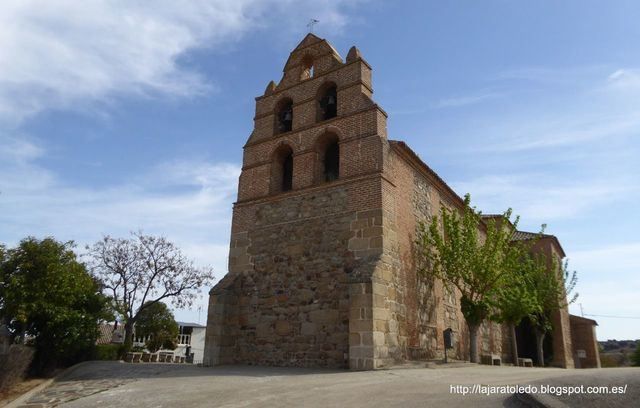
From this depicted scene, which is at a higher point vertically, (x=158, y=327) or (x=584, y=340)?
(x=158, y=327)

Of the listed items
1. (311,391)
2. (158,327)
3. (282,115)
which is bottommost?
(311,391)

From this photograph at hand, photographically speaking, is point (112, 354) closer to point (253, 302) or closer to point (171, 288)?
point (171, 288)

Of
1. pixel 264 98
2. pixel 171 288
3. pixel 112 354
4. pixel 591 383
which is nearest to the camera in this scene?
pixel 591 383

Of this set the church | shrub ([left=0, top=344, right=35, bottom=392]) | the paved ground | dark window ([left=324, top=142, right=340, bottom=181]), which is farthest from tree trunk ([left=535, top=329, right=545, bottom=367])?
shrub ([left=0, top=344, right=35, bottom=392])

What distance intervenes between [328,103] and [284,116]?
2053mm

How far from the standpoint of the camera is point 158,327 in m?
42.5

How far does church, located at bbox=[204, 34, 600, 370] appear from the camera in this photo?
12.2 meters

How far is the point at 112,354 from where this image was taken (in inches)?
860

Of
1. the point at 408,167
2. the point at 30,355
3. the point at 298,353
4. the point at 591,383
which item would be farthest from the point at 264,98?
the point at 591,383

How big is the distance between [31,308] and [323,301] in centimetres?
895

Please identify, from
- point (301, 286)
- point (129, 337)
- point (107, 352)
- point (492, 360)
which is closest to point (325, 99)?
point (301, 286)

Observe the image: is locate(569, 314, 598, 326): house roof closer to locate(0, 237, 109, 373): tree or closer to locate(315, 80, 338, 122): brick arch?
locate(315, 80, 338, 122): brick arch

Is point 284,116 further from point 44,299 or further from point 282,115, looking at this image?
point 44,299

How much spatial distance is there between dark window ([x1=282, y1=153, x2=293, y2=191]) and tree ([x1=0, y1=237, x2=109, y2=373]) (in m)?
7.76
